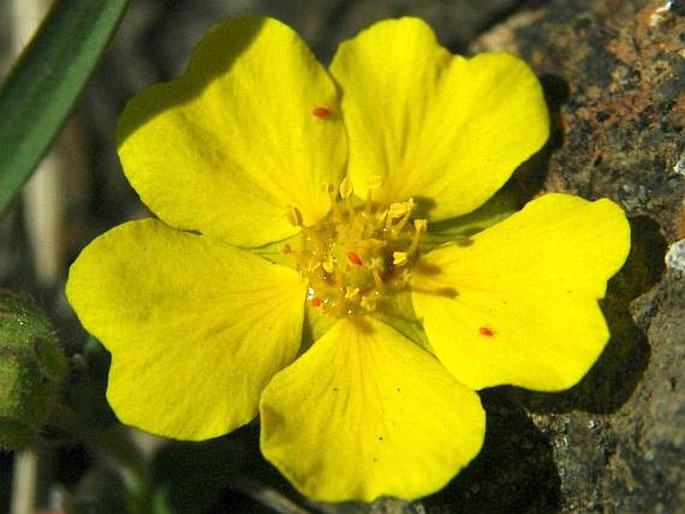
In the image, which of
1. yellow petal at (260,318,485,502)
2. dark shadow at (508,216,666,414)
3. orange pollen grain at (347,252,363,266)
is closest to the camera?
yellow petal at (260,318,485,502)

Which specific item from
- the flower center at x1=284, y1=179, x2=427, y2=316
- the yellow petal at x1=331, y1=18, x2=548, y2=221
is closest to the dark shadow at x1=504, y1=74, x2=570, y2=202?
the yellow petal at x1=331, y1=18, x2=548, y2=221

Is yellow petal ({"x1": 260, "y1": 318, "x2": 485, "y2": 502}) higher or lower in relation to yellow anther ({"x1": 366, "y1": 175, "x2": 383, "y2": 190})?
lower

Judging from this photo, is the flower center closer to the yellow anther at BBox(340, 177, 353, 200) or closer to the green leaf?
the yellow anther at BBox(340, 177, 353, 200)

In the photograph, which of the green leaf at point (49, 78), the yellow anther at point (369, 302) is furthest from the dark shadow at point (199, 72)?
the yellow anther at point (369, 302)

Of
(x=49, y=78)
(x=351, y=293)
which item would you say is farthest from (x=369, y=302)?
(x=49, y=78)

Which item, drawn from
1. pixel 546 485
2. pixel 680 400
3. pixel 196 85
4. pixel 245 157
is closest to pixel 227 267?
pixel 245 157

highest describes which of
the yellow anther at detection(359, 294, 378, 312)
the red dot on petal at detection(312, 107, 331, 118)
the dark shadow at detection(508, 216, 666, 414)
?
the red dot on petal at detection(312, 107, 331, 118)

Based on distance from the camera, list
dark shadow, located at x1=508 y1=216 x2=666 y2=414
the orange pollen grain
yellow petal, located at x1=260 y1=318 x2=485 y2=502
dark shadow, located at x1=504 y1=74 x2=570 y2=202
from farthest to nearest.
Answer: dark shadow, located at x1=504 y1=74 x2=570 y2=202 < the orange pollen grain < dark shadow, located at x1=508 y1=216 x2=666 y2=414 < yellow petal, located at x1=260 y1=318 x2=485 y2=502
